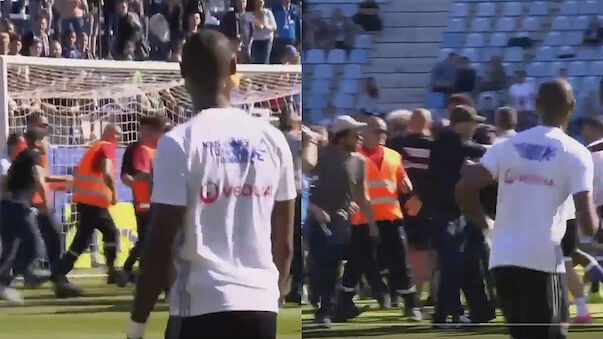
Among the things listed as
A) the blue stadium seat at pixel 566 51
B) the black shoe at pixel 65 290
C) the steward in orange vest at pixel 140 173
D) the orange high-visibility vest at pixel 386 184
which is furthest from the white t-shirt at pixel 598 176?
the black shoe at pixel 65 290

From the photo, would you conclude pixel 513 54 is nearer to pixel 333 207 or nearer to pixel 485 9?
pixel 485 9

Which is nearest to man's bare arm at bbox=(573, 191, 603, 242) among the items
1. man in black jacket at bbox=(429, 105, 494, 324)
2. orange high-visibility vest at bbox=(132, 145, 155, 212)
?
man in black jacket at bbox=(429, 105, 494, 324)

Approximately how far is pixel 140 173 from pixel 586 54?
4.82 feet

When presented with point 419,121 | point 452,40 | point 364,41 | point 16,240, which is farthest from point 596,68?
point 16,240

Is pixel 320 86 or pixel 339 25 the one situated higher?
pixel 339 25

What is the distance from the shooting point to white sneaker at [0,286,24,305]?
384 centimetres

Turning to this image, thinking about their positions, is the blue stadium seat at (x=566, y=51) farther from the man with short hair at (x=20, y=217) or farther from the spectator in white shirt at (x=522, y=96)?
the man with short hair at (x=20, y=217)

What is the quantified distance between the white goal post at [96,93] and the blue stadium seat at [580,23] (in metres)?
0.91

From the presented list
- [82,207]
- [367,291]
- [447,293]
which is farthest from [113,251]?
[447,293]

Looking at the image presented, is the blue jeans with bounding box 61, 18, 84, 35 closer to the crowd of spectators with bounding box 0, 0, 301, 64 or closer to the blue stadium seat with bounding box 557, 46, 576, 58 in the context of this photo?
the crowd of spectators with bounding box 0, 0, 301, 64

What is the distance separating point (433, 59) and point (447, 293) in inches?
29.6

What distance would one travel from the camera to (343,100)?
3613 mm

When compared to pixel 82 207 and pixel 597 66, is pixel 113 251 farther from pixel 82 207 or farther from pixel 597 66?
pixel 597 66

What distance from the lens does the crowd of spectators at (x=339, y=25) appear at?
143 inches
